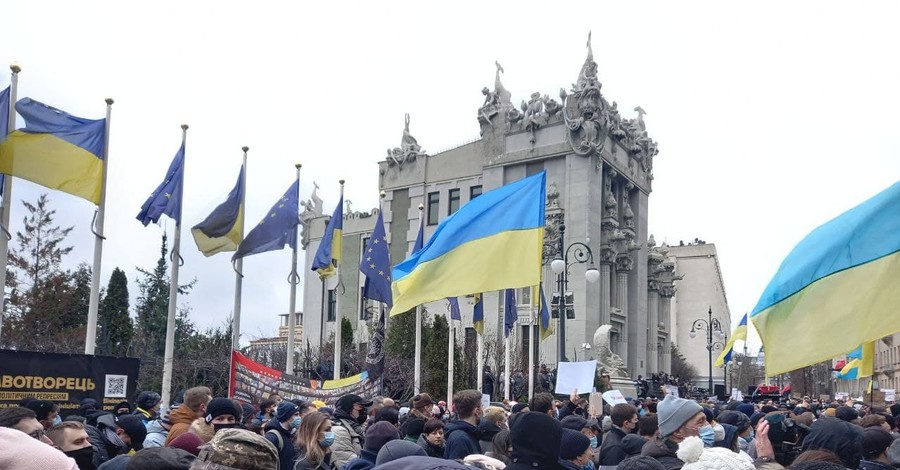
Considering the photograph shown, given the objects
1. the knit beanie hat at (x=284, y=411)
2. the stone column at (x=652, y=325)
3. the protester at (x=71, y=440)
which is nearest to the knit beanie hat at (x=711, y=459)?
the protester at (x=71, y=440)

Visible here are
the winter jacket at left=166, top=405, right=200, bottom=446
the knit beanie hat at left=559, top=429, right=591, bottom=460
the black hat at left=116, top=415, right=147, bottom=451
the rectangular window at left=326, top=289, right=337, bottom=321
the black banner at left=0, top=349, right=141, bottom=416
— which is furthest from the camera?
the rectangular window at left=326, top=289, right=337, bottom=321

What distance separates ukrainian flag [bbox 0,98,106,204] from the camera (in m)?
14.9

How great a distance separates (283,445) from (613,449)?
3062 mm

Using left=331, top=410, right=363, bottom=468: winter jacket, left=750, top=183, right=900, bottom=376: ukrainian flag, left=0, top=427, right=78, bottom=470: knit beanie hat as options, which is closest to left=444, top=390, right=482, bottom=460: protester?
left=331, top=410, right=363, bottom=468: winter jacket

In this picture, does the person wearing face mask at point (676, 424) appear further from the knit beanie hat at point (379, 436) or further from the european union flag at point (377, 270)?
the european union flag at point (377, 270)

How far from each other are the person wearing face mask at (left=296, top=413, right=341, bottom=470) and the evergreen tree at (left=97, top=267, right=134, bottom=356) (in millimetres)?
34734

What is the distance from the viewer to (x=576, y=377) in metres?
14.6

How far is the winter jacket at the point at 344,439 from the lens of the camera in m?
8.30

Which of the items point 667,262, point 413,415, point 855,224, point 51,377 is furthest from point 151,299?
point 855,224

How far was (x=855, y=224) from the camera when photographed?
309 inches

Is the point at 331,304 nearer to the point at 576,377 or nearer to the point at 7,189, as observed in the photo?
the point at 7,189

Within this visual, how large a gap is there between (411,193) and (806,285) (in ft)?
153

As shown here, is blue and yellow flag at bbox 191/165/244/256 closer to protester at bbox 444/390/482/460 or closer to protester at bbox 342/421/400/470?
protester at bbox 444/390/482/460

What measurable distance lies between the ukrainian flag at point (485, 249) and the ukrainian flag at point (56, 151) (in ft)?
21.9
